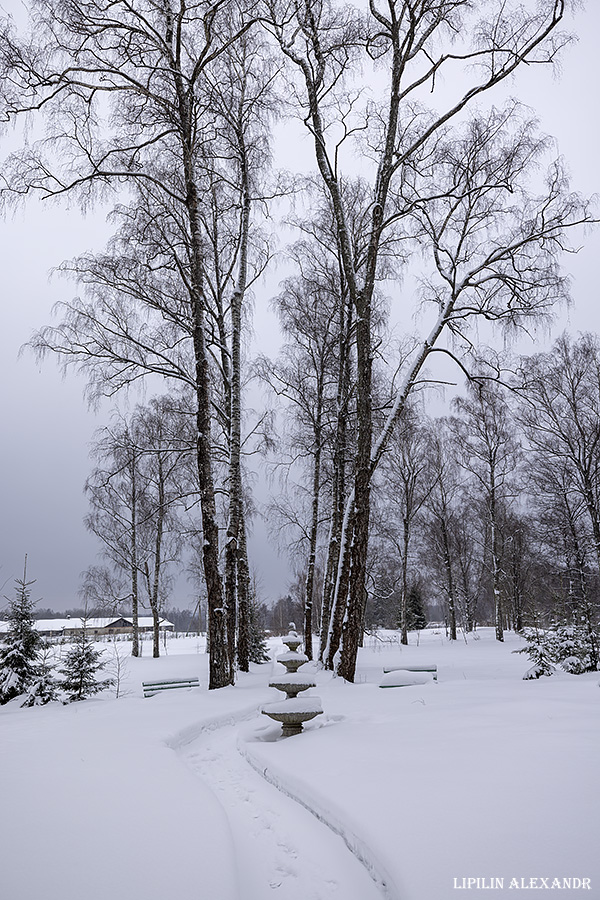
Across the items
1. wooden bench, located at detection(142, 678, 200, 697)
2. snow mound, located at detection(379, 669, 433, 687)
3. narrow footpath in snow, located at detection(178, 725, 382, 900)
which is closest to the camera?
narrow footpath in snow, located at detection(178, 725, 382, 900)

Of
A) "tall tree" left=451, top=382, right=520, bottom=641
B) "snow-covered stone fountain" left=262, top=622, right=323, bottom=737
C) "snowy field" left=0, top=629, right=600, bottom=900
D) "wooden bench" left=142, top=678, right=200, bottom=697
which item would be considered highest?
"tall tree" left=451, top=382, right=520, bottom=641

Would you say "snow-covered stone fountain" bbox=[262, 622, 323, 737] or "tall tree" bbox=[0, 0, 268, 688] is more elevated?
"tall tree" bbox=[0, 0, 268, 688]

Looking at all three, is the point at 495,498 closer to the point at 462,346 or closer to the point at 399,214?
the point at 462,346

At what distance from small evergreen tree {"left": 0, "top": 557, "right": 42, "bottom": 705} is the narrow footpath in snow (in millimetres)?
5989

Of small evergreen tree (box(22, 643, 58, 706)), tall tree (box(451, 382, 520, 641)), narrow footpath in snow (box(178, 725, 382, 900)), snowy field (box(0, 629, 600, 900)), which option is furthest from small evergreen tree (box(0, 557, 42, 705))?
tall tree (box(451, 382, 520, 641))

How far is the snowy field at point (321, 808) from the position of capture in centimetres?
252

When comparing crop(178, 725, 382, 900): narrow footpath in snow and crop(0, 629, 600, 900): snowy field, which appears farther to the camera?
crop(178, 725, 382, 900): narrow footpath in snow

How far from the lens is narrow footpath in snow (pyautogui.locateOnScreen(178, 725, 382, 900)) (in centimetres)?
297

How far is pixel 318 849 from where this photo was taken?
11.3 feet

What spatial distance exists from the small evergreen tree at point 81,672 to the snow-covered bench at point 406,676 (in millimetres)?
5232

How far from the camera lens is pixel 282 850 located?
3.54 m

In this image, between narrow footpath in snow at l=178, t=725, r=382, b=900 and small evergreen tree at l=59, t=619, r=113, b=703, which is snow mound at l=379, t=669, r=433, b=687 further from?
small evergreen tree at l=59, t=619, r=113, b=703

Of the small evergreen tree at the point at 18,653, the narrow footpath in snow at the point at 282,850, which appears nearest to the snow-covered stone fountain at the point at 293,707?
the narrow footpath in snow at the point at 282,850

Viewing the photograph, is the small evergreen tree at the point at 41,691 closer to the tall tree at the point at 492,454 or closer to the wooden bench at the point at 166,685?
the wooden bench at the point at 166,685
